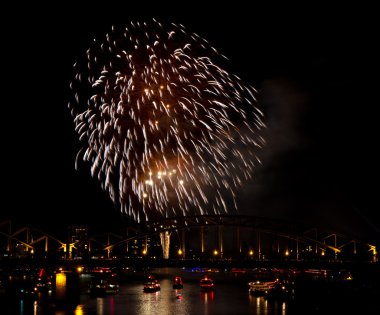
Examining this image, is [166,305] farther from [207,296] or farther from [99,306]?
[207,296]

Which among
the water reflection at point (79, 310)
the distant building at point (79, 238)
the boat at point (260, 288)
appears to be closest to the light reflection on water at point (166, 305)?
the water reflection at point (79, 310)

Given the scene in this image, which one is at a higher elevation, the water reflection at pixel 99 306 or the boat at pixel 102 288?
the boat at pixel 102 288

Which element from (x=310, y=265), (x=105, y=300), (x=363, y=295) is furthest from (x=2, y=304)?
(x=363, y=295)

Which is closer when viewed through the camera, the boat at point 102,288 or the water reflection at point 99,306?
the water reflection at point 99,306

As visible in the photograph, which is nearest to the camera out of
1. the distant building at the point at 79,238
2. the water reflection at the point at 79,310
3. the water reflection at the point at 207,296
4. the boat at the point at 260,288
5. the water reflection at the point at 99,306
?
the water reflection at the point at 79,310

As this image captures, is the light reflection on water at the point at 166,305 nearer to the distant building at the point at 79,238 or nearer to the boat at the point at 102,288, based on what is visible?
the boat at the point at 102,288

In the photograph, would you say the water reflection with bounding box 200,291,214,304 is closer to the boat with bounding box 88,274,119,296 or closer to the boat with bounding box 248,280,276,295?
the boat with bounding box 248,280,276,295

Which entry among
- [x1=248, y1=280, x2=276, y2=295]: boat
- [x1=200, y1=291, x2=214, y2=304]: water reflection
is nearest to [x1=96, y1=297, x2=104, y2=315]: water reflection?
[x1=200, y1=291, x2=214, y2=304]: water reflection

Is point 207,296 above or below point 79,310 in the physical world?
below

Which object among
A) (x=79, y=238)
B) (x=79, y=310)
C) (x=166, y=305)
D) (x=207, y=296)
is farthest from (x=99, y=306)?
(x=79, y=238)

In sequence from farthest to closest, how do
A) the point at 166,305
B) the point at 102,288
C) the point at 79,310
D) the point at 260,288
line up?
the point at 260,288 → the point at 102,288 → the point at 166,305 → the point at 79,310

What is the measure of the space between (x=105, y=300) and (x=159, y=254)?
351ft

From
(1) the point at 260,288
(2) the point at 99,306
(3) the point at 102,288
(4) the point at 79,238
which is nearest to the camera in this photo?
(2) the point at 99,306

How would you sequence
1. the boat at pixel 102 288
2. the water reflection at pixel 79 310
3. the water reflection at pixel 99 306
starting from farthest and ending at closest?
the boat at pixel 102 288
the water reflection at pixel 99 306
the water reflection at pixel 79 310
